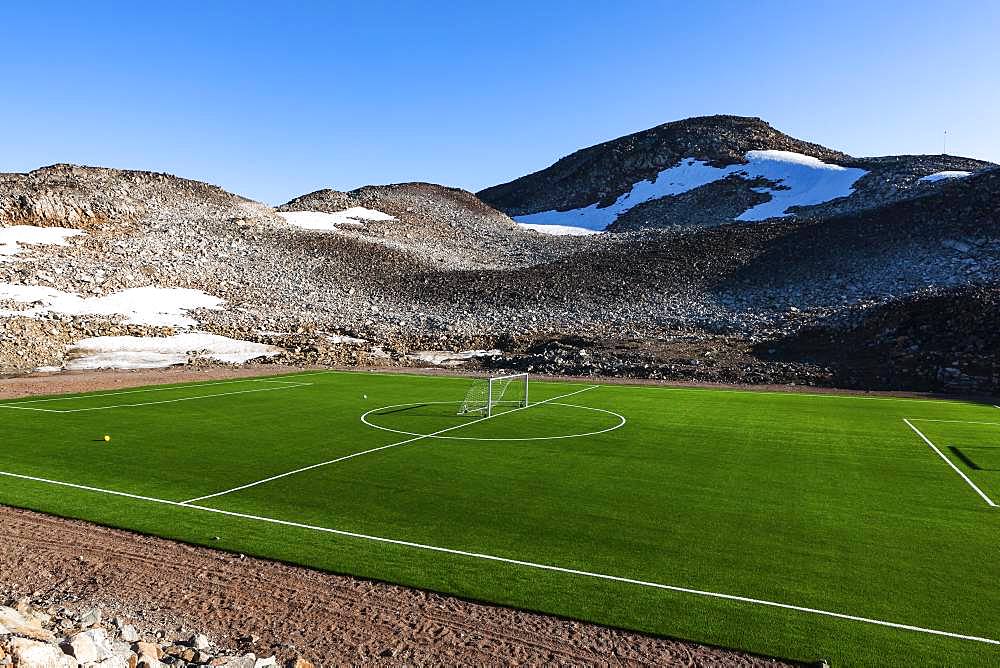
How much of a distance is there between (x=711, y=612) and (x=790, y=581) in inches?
53.9

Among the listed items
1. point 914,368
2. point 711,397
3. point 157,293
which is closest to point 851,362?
point 914,368

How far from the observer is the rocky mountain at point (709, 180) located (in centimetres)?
7019

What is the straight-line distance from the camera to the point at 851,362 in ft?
103

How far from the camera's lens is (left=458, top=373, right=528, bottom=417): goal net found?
65.6 ft

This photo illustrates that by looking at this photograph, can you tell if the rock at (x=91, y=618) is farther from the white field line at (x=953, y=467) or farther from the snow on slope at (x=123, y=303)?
the snow on slope at (x=123, y=303)

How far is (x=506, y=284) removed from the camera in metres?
50.9

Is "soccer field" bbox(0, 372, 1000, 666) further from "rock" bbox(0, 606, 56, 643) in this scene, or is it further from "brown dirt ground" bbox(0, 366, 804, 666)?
"rock" bbox(0, 606, 56, 643)

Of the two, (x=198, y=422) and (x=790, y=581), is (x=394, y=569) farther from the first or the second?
(x=198, y=422)

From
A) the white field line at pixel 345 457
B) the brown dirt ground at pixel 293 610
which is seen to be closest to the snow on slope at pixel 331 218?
the white field line at pixel 345 457

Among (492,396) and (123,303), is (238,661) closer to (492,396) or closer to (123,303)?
(492,396)

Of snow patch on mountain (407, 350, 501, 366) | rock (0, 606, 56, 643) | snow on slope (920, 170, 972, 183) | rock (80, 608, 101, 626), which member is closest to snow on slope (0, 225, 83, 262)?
snow patch on mountain (407, 350, 501, 366)

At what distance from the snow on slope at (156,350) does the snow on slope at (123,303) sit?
3629 mm

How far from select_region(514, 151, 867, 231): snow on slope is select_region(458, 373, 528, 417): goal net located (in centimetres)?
5149

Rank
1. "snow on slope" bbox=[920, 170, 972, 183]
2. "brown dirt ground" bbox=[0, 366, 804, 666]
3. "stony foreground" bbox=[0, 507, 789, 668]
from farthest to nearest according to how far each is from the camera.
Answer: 1. "snow on slope" bbox=[920, 170, 972, 183]
2. "brown dirt ground" bbox=[0, 366, 804, 666]
3. "stony foreground" bbox=[0, 507, 789, 668]
